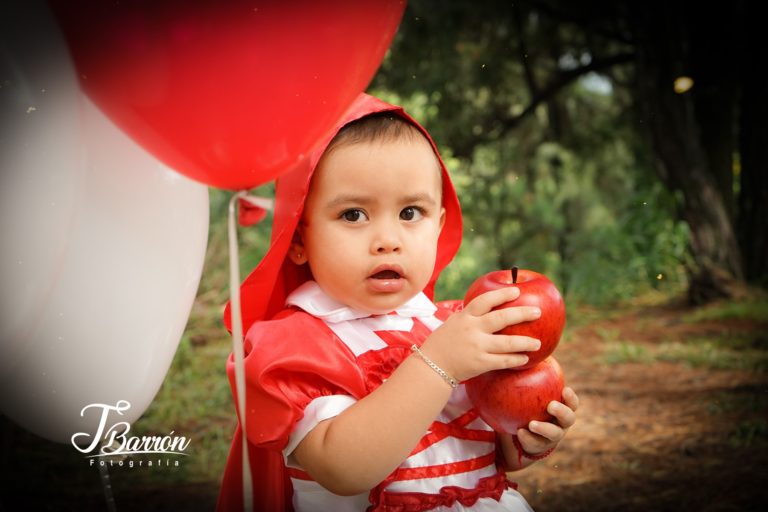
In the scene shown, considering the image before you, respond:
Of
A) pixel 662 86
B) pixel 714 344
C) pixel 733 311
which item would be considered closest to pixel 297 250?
pixel 714 344

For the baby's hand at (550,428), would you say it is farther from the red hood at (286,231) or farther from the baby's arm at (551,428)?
the red hood at (286,231)

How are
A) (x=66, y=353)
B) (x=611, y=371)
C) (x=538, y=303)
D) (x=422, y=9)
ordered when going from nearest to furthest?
(x=538, y=303), (x=66, y=353), (x=611, y=371), (x=422, y=9)

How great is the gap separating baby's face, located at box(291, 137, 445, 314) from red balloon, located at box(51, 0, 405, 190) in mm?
158

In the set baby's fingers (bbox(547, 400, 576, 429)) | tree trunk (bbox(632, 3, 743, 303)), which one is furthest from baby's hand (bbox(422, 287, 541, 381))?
tree trunk (bbox(632, 3, 743, 303))

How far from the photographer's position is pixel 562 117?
6.97 metres

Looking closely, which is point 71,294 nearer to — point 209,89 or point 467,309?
point 209,89

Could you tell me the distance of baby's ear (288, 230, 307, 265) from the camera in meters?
1.37

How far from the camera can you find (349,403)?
1206mm

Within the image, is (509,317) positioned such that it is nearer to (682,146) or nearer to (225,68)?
(225,68)

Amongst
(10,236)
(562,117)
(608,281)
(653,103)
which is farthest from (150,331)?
(562,117)

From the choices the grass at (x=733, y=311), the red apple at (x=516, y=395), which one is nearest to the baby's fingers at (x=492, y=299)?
the red apple at (x=516, y=395)

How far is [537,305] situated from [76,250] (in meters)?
1.05

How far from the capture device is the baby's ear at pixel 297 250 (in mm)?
1373

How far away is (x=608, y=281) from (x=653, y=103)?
1739mm
